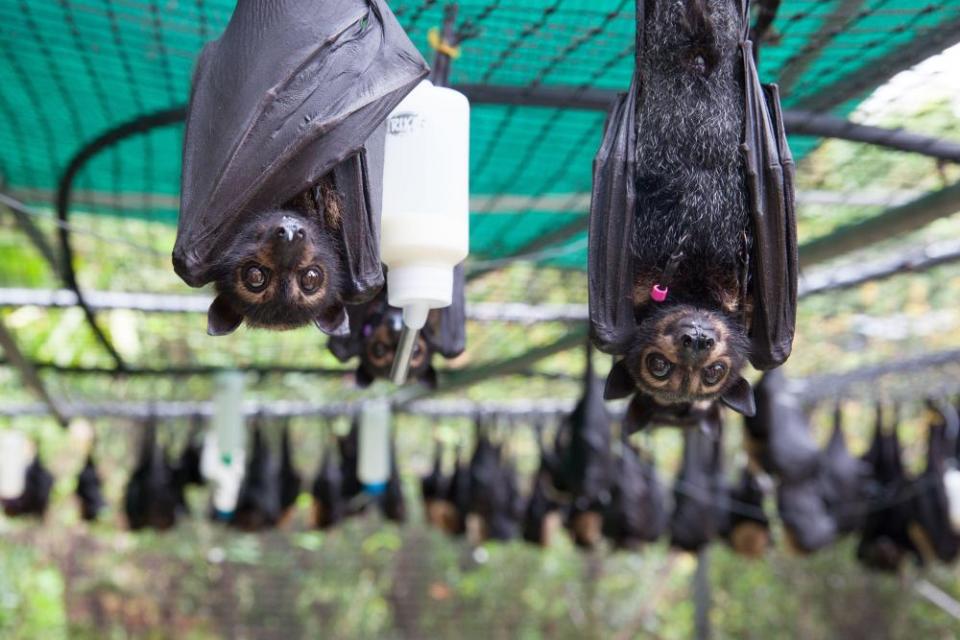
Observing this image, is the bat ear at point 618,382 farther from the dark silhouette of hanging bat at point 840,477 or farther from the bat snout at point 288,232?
the dark silhouette of hanging bat at point 840,477

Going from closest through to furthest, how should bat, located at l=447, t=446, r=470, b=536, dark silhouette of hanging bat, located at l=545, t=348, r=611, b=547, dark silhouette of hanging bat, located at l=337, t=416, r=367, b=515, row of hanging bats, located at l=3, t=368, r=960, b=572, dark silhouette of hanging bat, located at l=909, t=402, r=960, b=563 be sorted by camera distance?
dark silhouette of hanging bat, located at l=545, t=348, r=611, b=547 < dark silhouette of hanging bat, located at l=909, t=402, r=960, b=563 < row of hanging bats, located at l=3, t=368, r=960, b=572 < dark silhouette of hanging bat, located at l=337, t=416, r=367, b=515 < bat, located at l=447, t=446, r=470, b=536

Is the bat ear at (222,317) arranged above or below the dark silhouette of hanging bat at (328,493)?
above

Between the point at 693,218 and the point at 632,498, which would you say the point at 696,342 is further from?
the point at 632,498

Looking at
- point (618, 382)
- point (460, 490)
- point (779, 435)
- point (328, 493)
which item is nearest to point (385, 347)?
point (618, 382)

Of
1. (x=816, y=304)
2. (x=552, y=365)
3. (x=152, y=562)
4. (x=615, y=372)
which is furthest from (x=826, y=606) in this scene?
(x=615, y=372)

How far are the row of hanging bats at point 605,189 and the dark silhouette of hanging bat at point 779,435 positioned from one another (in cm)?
320

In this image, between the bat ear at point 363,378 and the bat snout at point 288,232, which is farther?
the bat ear at point 363,378

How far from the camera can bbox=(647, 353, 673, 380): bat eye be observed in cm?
190

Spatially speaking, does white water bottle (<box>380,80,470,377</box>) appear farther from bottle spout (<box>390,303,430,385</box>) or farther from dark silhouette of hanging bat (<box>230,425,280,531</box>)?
A: dark silhouette of hanging bat (<box>230,425,280,531</box>)

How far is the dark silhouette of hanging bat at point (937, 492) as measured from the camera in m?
6.57

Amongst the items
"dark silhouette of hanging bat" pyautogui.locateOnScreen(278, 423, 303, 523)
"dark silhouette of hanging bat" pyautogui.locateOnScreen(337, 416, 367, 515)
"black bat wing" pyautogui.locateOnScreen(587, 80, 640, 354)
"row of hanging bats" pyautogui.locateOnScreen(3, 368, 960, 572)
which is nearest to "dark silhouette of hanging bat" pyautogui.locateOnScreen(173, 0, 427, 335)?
"black bat wing" pyautogui.locateOnScreen(587, 80, 640, 354)

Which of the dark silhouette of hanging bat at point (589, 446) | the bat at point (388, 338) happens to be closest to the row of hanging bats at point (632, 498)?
the dark silhouette of hanging bat at point (589, 446)

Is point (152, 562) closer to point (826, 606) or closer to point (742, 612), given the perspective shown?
point (742, 612)

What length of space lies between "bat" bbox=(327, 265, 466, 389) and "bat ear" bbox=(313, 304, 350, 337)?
0.73 metres
